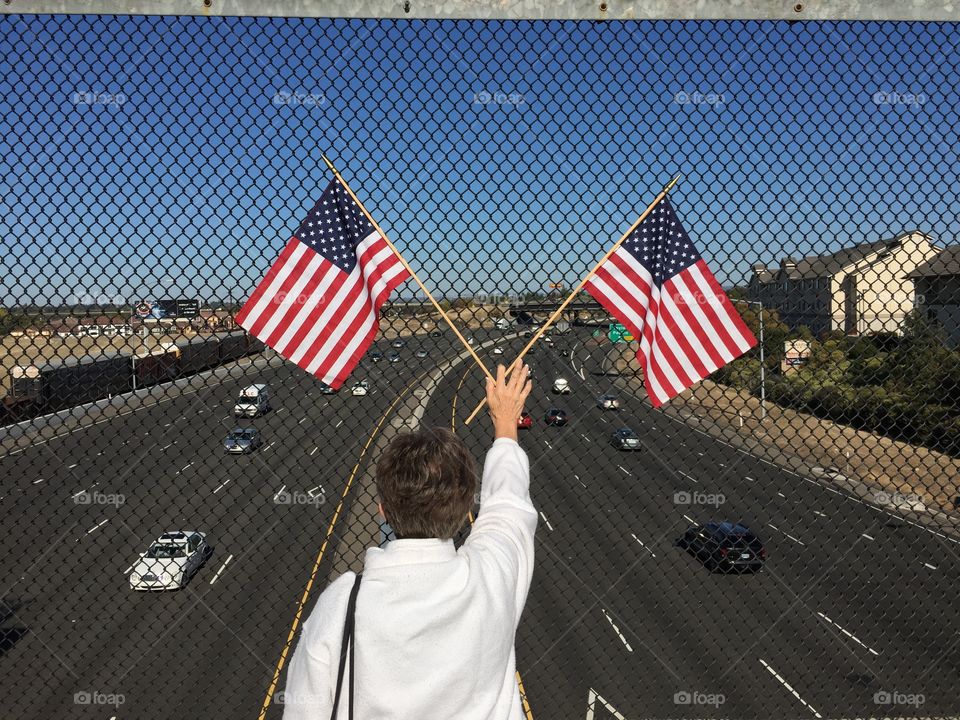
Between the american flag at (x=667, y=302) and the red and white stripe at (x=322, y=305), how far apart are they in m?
1.29

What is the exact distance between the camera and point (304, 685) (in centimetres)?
198

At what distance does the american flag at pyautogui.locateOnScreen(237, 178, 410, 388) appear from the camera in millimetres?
4086

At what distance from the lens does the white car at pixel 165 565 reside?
19797mm

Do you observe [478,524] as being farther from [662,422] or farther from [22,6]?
[662,422]

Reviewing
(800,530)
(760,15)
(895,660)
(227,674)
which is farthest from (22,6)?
(800,530)

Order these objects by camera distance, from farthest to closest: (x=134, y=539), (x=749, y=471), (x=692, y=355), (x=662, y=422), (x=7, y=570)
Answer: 1. (x=662, y=422)
2. (x=749, y=471)
3. (x=134, y=539)
4. (x=7, y=570)
5. (x=692, y=355)

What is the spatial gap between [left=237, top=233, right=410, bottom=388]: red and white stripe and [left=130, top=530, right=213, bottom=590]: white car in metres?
17.6

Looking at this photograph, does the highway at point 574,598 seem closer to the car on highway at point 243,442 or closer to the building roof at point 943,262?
the car on highway at point 243,442

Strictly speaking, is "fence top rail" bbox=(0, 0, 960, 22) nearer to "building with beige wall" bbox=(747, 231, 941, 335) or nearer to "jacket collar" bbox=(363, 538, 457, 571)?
"building with beige wall" bbox=(747, 231, 941, 335)

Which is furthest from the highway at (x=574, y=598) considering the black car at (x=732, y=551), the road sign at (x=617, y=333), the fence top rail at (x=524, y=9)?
the fence top rail at (x=524, y=9)

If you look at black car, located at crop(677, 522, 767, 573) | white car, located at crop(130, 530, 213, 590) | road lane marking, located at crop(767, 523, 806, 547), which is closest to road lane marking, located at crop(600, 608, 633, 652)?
black car, located at crop(677, 522, 767, 573)

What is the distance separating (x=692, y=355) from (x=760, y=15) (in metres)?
1.91

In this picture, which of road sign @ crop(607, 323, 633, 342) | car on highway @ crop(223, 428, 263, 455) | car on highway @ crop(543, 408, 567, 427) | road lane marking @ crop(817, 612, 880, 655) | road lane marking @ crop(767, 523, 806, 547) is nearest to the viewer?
road sign @ crop(607, 323, 633, 342)

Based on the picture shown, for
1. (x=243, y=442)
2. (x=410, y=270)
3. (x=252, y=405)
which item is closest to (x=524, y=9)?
(x=410, y=270)
